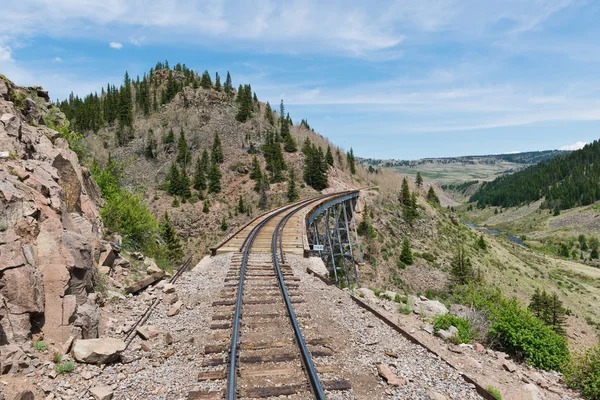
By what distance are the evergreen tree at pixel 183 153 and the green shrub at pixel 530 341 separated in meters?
61.6

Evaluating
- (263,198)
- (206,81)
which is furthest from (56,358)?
(206,81)

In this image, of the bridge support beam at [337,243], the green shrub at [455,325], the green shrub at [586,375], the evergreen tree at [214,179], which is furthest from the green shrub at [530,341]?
the evergreen tree at [214,179]

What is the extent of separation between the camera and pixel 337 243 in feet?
122

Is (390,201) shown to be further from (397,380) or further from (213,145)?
(397,380)

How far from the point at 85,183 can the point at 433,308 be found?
13.3 meters

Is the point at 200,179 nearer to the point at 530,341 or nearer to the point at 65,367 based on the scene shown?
the point at 65,367

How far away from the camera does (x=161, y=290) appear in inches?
384

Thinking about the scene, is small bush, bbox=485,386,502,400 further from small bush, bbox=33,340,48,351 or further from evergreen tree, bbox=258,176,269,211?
evergreen tree, bbox=258,176,269,211

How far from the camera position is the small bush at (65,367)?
5168 millimetres

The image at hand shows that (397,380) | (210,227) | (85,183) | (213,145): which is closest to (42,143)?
(85,183)

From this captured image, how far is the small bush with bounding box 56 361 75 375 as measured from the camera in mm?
5168

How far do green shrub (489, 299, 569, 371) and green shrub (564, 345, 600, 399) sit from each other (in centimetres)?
53

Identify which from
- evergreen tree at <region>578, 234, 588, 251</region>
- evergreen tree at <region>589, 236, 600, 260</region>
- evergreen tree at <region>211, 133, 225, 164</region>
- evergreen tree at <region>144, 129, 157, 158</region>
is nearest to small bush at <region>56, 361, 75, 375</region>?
evergreen tree at <region>211, 133, 225, 164</region>

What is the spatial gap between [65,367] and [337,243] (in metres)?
33.0
